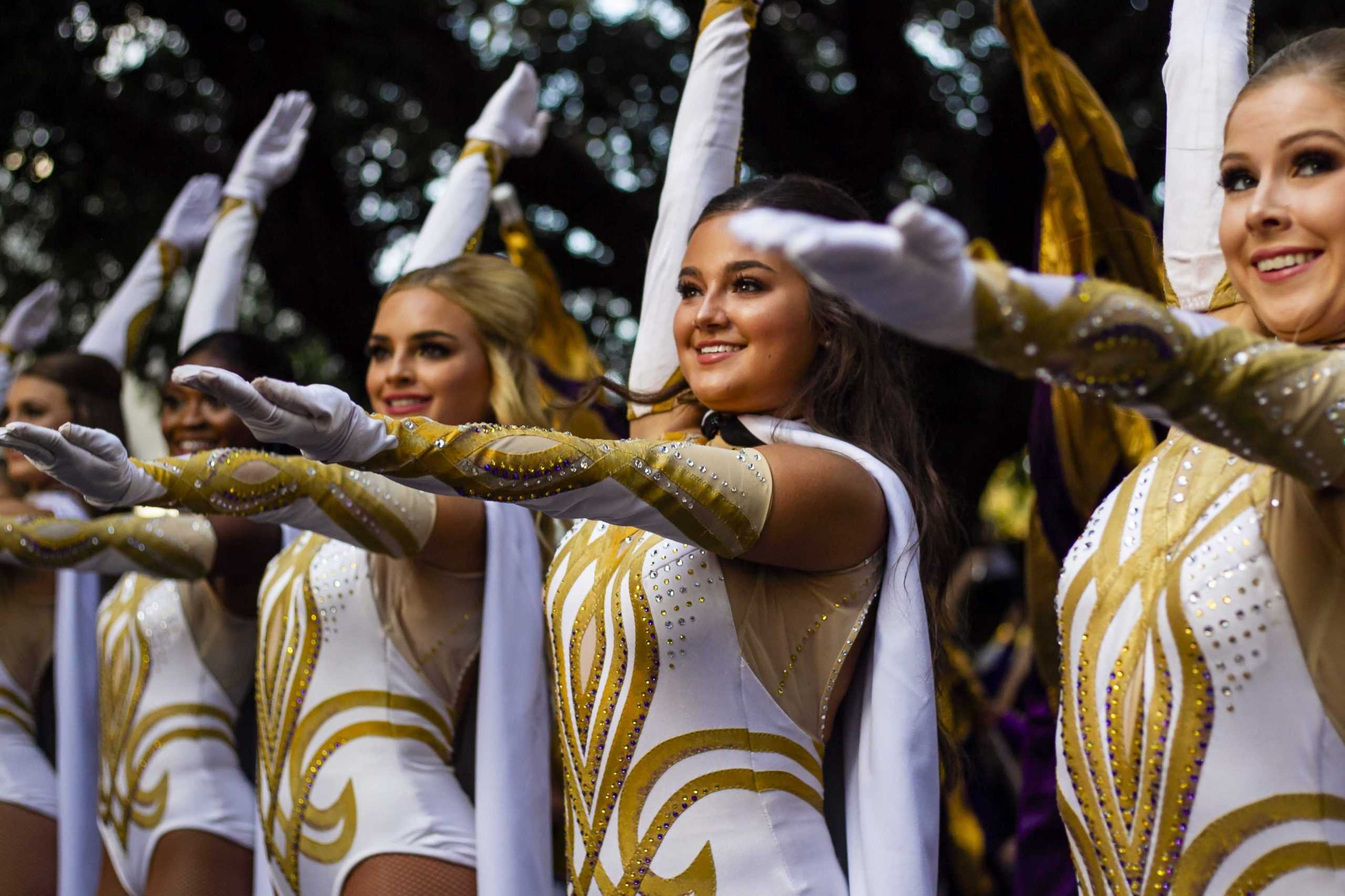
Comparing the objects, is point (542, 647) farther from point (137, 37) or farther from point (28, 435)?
point (137, 37)

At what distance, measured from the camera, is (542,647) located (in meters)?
3.24

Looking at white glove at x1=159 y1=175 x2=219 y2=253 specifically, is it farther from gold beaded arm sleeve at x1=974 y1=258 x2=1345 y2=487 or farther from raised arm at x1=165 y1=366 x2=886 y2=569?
gold beaded arm sleeve at x1=974 y1=258 x2=1345 y2=487

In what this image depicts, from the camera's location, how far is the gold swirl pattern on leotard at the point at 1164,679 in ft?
6.08

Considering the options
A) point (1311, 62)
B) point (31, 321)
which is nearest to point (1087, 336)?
point (1311, 62)

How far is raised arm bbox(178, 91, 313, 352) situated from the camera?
4609mm

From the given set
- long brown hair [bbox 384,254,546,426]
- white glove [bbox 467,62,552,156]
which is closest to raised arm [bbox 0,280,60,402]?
white glove [bbox 467,62,552,156]

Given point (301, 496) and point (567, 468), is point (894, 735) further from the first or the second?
point (301, 496)

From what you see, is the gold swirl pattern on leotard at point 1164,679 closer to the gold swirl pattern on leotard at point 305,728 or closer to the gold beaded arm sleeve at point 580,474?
the gold beaded arm sleeve at point 580,474

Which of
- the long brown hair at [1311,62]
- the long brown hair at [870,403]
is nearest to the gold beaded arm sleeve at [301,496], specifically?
the long brown hair at [870,403]

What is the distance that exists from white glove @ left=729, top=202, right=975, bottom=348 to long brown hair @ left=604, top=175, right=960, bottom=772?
1118 millimetres

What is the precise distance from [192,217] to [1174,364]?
420 centimetres

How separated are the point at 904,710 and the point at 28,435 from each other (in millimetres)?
1305

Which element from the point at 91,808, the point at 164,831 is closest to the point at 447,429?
the point at 164,831

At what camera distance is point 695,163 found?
10.7 ft
